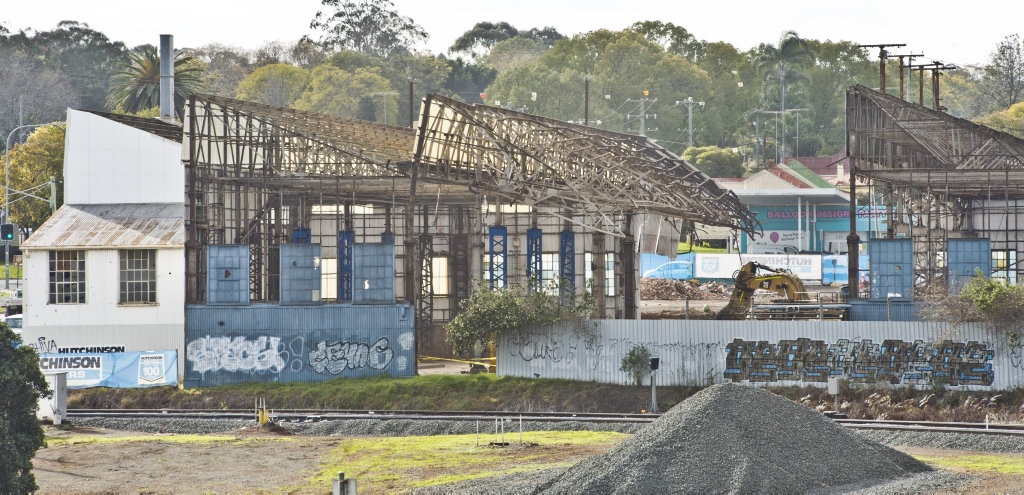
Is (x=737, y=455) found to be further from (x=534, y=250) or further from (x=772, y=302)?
(x=534, y=250)

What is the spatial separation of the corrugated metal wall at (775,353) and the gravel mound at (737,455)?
38.8 feet

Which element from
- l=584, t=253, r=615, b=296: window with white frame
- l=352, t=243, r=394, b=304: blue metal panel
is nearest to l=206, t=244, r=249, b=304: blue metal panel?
l=352, t=243, r=394, b=304: blue metal panel

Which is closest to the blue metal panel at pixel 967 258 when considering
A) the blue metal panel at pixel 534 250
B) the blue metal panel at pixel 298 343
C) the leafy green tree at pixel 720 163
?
the blue metal panel at pixel 534 250

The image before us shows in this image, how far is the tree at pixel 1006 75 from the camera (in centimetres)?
15575

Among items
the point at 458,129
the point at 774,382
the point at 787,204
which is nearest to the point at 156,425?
the point at 458,129

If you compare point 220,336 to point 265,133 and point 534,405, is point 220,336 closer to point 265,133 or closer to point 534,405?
point 265,133

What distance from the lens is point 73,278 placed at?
53.3 metres

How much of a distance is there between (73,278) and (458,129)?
17.0 m

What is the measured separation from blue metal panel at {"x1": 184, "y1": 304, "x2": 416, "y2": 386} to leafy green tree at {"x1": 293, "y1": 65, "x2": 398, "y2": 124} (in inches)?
4174

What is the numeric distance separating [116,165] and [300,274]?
11665 mm

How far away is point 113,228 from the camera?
178 ft

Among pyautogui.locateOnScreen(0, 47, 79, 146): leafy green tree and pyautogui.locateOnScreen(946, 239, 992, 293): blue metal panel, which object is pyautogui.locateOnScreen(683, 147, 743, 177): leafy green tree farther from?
pyautogui.locateOnScreen(946, 239, 992, 293): blue metal panel

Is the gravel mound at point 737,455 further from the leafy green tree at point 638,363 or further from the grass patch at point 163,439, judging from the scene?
the grass patch at point 163,439

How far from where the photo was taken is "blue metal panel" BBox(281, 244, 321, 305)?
5006 centimetres
